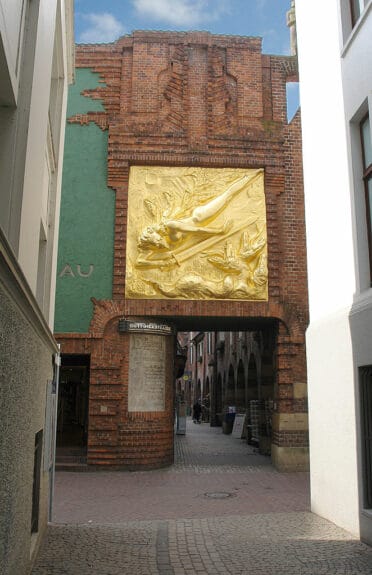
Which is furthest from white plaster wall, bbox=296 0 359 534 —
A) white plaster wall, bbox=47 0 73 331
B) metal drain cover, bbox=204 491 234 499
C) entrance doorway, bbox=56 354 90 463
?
Answer: entrance doorway, bbox=56 354 90 463

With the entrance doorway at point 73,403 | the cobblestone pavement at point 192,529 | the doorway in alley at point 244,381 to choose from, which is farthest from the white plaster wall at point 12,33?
the entrance doorway at point 73,403

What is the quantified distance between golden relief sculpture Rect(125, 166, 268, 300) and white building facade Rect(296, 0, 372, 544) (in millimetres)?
4599

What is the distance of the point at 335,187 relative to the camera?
28.6ft

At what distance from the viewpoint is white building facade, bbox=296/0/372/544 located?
7332mm

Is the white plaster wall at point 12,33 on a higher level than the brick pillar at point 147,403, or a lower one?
higher

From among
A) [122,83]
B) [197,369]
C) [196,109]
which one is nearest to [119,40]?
[122,83]

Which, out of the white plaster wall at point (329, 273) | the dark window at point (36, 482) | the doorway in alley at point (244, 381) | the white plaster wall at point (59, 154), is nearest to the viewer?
the dark window at point (36, 482)

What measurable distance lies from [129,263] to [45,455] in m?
7.80

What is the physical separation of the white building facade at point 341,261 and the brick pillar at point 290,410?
4.90 metres

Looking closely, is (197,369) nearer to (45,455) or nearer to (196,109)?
(196,109)

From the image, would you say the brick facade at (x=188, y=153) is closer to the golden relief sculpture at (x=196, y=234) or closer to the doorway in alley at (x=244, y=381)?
the golden relief sculpture at (x=196, y=234)

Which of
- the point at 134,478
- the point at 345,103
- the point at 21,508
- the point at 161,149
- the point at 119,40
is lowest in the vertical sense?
the point at 134,478

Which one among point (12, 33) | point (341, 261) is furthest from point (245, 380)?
point (12, 33)

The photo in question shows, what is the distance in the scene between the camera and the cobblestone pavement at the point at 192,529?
6.10m
